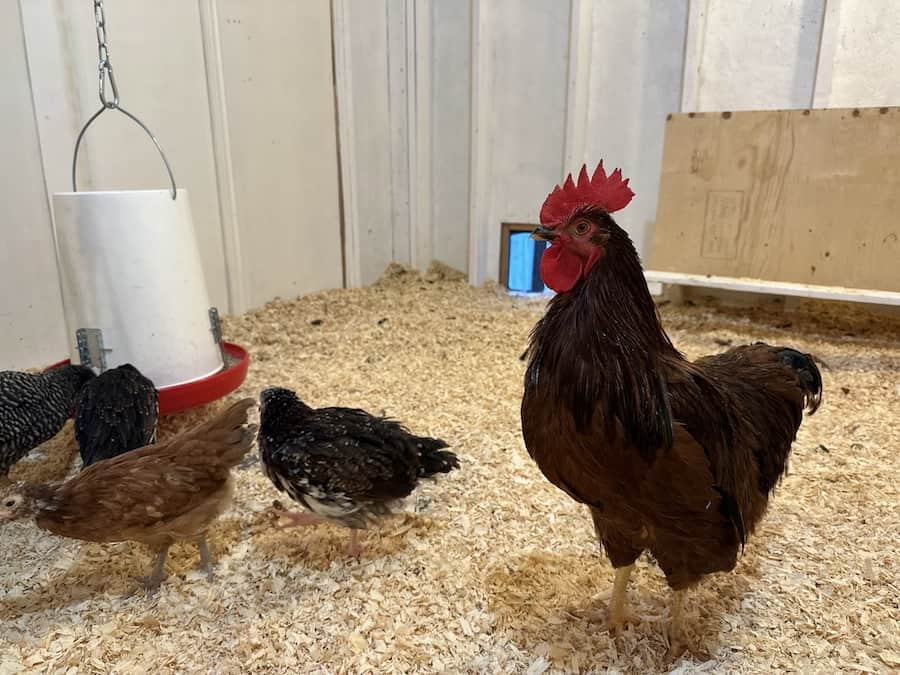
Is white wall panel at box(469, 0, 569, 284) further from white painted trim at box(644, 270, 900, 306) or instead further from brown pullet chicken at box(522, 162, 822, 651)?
brown pullet chicken at box(522, 162, 822, 651)

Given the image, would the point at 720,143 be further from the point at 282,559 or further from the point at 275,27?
the point at 282,559

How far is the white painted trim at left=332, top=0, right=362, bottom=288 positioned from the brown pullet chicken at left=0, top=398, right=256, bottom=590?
12.1 feet

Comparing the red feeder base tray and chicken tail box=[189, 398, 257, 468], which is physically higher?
chicken tail box=[189, 398, 257, 468]

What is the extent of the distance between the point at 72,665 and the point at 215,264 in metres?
3.28

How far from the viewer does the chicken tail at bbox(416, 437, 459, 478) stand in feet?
7.06

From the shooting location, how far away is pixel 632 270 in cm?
142

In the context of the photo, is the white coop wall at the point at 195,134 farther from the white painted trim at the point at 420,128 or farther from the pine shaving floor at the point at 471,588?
the pine shaving floor at the point at 471,588

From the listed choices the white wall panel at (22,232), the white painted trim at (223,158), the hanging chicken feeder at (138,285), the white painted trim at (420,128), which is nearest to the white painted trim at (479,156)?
the white painted trim at (420,128)

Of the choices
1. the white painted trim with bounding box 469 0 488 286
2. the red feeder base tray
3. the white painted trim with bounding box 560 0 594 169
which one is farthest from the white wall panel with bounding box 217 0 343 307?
the red feeder base tray

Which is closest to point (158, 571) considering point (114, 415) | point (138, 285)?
point (114, 415)

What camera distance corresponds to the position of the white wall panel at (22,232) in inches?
129

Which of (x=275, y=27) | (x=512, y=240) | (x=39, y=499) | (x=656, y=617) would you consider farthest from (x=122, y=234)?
(x=512, y=240)

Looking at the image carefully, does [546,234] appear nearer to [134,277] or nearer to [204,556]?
[204,556]

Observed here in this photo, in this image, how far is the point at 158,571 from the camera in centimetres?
196
